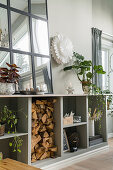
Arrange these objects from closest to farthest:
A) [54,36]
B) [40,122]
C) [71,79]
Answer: [40,122] < [54,36] < [71,79]

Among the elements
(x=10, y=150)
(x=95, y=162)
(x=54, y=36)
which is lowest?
(x=95, y=162)

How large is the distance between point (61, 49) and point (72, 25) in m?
0.62

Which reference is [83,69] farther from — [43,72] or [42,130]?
[42,130]

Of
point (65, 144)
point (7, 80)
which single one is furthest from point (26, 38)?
point (65, 144)

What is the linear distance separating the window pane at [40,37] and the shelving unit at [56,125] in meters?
0.69

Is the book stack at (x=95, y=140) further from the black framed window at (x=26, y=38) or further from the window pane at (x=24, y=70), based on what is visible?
the window pane at (x=24, y=70)

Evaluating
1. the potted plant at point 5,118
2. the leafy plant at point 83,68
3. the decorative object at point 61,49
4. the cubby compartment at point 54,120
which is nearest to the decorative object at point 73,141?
the cubby compartment at point 54,120

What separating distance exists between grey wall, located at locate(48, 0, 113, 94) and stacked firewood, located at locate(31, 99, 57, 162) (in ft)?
1.87

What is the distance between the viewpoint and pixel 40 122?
108 inches

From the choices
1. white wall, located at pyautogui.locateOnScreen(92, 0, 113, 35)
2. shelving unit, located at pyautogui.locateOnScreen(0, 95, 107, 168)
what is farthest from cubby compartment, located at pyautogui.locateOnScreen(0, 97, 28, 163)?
white wall, located at pyautogui.locateOnScreen(92, 0, 113, 35)

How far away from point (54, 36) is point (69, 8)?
70 centimetres

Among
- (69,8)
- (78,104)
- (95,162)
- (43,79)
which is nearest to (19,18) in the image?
(43,79)

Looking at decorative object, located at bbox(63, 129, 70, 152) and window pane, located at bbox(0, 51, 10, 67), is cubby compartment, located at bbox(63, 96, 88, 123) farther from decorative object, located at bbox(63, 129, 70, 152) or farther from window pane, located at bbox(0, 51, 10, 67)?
window pane, located at bbox(0, 51, 10, 67)

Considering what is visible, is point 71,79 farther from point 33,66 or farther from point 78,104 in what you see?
point 33,66
